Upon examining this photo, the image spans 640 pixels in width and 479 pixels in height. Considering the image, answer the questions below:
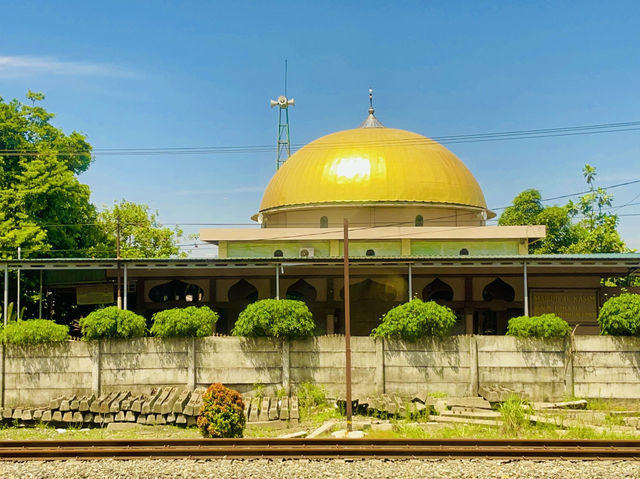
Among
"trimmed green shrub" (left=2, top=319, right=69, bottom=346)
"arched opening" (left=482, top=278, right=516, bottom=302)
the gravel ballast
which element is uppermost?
"arched opening" (left=482, top=278, right=516, bottom=302)

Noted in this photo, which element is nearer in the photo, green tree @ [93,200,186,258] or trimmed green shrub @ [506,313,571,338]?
trimmed green shrub @ [506,313,571,338]

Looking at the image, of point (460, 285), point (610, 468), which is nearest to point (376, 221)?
point (460, 285)

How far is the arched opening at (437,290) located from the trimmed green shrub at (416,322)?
8.71 meters

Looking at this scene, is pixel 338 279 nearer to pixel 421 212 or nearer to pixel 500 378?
pixel 421 212


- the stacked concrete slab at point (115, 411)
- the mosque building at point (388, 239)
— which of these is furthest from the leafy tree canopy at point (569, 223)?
the stacked concrete slab at point (115, 411)

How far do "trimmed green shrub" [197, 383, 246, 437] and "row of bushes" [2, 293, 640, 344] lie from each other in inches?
221

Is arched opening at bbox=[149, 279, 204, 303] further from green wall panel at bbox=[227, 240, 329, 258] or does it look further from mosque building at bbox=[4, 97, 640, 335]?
green wall panel at bbox=[227, 240, 329, 258]

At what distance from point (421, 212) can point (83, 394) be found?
20.0m

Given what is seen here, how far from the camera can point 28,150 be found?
3862 cm

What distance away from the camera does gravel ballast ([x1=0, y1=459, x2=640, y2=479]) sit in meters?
13.8

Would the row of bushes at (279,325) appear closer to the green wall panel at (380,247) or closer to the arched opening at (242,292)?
the arched opening at (242,292)

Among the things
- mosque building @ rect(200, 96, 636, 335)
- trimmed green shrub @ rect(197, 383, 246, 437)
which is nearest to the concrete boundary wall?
mosque building @ rect(200, 96, 636, 335)

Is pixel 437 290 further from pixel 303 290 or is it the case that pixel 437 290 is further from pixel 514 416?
pixel 514 416

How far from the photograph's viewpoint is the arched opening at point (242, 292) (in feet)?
110
